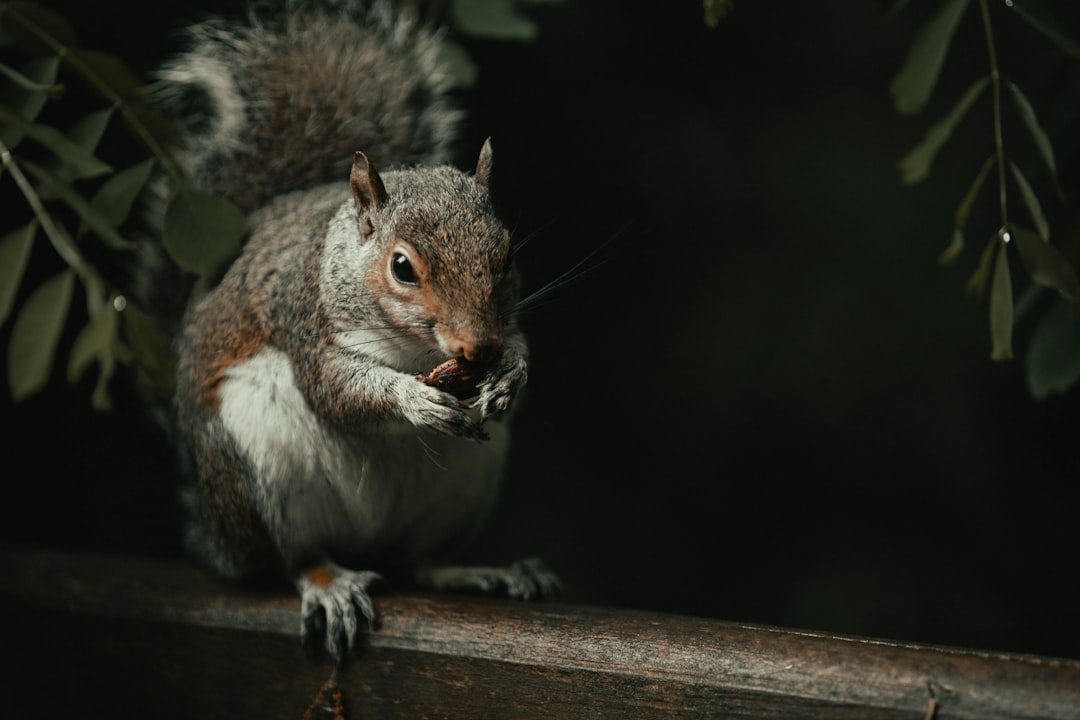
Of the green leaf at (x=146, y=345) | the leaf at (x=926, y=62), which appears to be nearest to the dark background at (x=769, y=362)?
the leaf at (x=926, y=62)

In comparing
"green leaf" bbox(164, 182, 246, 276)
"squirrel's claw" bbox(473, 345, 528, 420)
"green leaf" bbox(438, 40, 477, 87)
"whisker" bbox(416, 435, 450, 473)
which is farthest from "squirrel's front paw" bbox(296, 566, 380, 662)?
"green leaf" bbox(438, 40, 477, 87)

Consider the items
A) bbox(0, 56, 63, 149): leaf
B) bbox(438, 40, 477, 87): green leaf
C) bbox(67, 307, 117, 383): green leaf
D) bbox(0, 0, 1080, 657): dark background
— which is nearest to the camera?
bbox(67, 307, 117, 383): green leaf

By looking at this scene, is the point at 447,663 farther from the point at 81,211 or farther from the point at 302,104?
the point at 302,104

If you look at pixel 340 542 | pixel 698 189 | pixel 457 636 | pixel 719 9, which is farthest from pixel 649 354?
pixel 719 9

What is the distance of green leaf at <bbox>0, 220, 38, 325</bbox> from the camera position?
831 millimetres

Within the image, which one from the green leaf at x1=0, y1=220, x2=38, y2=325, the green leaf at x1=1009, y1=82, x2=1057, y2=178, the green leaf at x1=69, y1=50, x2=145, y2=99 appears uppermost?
the green leaf at x1=1009, y1=82, x2=1057, y2=178

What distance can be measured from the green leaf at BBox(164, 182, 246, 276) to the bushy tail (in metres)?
0.35

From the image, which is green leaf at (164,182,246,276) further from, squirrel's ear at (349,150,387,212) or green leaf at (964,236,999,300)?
green leaf at (964,236,999,300)

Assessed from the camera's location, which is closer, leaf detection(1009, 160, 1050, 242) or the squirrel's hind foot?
leaf detection(1009, 160, 1050, 242)

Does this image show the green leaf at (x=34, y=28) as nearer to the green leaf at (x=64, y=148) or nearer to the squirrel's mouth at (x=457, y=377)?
the green leaf at (x=64, y=148)

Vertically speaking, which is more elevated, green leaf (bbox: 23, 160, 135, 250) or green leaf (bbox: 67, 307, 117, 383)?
green leaf (bbox: 23, 160, 135, 250)

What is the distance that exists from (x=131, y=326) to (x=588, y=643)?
0.50 m

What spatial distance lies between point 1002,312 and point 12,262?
792mm

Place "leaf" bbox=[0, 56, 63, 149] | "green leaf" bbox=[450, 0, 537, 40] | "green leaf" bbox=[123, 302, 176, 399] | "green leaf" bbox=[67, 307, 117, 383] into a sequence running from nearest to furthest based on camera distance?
"green leaf" bbox=[67, 307, 117, 383] → "green leaf" bbox=[123, 302, 176, 399] → "leaf" bbox=[0, 56, 63, 149] → "green leaf" bbox=[450, 0, 537, 40]
